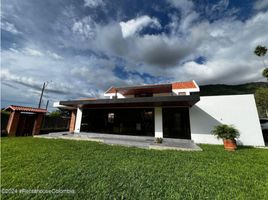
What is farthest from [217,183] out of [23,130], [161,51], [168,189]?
[23,130]

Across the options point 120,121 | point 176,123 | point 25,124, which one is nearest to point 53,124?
point 25,124

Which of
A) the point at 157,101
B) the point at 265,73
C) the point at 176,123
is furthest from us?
the point at 265,73

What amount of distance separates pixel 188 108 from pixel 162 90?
374 cm

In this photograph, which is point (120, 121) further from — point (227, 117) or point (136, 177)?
point (227, 117)

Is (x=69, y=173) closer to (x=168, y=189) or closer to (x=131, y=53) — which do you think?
(x=168, y=189)

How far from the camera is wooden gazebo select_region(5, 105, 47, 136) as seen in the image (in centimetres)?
1120

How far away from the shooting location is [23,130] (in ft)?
39.2

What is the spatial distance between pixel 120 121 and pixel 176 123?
17.4ft

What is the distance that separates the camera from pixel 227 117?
9.88 metres

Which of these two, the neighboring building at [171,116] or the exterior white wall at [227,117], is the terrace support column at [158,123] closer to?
the neighboring building at [171,116]

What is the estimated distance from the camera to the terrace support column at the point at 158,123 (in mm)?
10719

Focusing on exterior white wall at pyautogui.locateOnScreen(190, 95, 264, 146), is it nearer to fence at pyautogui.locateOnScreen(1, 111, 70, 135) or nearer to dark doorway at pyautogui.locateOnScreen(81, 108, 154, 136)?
dark doorway at pyautogui.locateOnScreen(81, 108, 154, 136)

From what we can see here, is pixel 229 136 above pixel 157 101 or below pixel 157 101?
below

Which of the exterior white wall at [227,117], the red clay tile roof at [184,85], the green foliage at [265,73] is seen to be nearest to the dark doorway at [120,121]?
the exterior white wall at [227,117]
